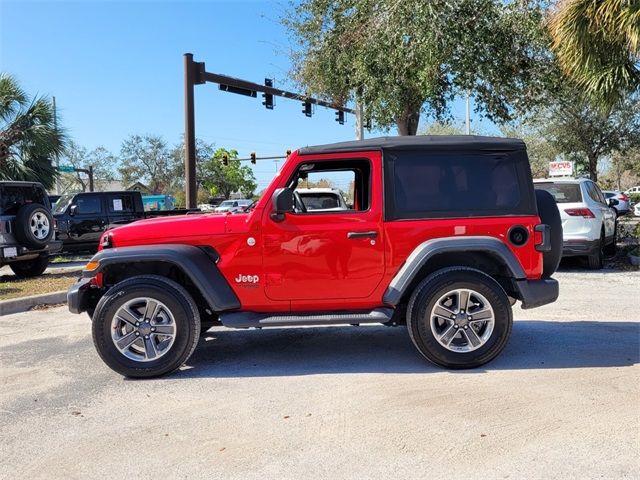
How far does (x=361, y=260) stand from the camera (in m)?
4.99

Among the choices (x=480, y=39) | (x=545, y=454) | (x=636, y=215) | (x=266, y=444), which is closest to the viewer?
(x=545, y=454)

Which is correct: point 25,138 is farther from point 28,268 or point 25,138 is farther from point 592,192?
point 592,192

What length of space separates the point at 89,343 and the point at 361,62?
10250mm

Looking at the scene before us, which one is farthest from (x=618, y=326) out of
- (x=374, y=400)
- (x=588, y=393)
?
(x=374, y=400)

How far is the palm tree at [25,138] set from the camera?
1744 cm

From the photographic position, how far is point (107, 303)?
4863mm

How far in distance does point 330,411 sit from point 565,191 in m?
8.03

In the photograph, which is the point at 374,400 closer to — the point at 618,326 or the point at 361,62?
the point at 618,326

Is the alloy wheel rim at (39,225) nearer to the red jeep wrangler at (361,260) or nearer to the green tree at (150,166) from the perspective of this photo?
the red jeep wrangler at (361,260)

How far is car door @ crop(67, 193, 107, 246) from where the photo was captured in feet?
51.0

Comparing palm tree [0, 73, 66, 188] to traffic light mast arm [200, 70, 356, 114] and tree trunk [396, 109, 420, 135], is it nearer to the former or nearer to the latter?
traffic light mast arm [200, 70, 356, 114]

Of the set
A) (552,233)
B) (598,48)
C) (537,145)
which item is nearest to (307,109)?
(598,48)

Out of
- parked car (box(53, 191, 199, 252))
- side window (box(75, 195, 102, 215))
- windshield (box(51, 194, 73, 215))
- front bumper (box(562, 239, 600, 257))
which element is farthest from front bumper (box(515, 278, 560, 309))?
windshield (box(51, 194, 73, 215))

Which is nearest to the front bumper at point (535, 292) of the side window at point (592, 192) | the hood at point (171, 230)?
the hood at point (171, 230)
